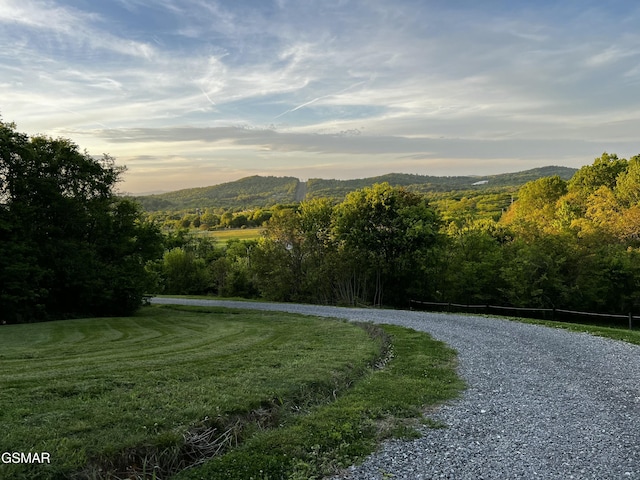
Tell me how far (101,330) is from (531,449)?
17.0 metres

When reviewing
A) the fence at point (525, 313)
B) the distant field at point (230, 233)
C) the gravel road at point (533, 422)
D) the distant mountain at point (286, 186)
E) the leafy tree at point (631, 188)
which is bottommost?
the fence at point (525, 313)

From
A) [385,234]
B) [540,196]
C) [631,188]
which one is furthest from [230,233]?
[631,188]

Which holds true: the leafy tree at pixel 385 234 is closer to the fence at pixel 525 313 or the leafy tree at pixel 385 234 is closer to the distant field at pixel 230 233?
the fence at pixel 525 313

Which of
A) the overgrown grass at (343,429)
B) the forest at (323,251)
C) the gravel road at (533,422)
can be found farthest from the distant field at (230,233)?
the overgrown grass at (343,429)

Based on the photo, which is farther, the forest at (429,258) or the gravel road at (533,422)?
the forest at (429,258)

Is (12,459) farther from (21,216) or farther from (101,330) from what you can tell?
(21,216)

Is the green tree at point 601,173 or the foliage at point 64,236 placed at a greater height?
the green tree at point 601,173

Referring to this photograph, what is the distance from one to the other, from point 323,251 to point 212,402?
2382cm

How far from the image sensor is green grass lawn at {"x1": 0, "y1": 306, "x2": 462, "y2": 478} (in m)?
5.00

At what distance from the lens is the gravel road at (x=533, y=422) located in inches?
195

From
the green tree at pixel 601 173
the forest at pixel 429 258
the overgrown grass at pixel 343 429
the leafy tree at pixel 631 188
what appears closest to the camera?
the overgrown grass at pixel 343 429

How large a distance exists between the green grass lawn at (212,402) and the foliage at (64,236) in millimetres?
9987

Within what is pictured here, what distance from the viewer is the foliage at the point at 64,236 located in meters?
21.1

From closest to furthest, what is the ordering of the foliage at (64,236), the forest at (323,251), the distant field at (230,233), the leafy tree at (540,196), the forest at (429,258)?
the foliage at (64,236), the forest at (323,251), the forest at (429,258), the leafy tree at (540,196), the distant field at (230,233)
